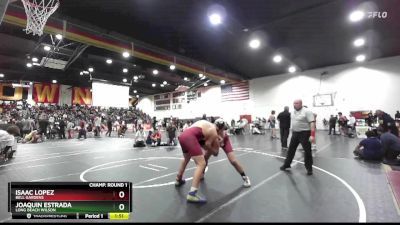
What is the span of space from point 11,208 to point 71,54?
16.2 metres

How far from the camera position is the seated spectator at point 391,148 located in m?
5.48

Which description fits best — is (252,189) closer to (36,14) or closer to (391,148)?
(391,148)

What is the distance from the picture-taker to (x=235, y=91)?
81.5ft

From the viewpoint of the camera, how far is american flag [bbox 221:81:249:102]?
78.7 feet

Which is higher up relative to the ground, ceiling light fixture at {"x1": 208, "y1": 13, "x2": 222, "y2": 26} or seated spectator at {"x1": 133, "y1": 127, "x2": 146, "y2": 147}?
ceiling light fixture at {"x1": 208, "y1": 13, "x2": 222, "y2": 26}

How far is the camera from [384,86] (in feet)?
53.8

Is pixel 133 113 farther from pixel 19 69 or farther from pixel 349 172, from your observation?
pixel 349 172
